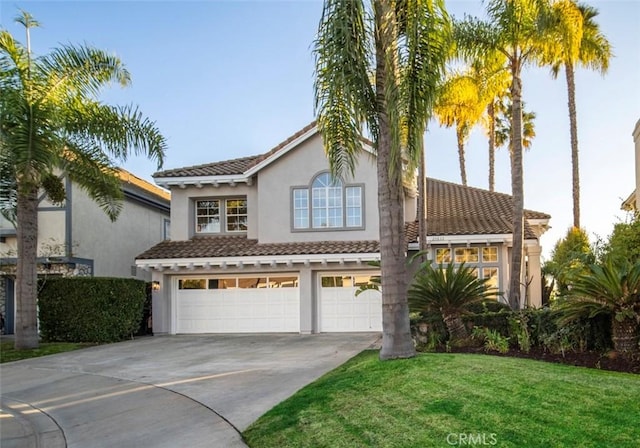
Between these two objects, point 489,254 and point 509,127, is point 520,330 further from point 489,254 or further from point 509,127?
point 509,127

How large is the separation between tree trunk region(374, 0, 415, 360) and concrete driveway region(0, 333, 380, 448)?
1933 mm

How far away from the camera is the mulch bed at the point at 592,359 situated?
28.7 ft

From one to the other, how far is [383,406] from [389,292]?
2851 millimetres

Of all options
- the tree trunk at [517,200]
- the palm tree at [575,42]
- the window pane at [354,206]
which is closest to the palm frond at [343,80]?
the tree trunk at [517,200]

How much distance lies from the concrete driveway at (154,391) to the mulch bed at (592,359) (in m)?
3.92

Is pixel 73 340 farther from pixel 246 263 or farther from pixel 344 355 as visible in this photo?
pixel 344 355

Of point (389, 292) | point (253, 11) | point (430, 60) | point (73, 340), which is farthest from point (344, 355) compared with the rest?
point (73, 340)

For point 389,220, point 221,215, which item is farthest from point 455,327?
point 221,215

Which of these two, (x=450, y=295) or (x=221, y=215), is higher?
(x=221, y=215)

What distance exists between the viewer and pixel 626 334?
903cm

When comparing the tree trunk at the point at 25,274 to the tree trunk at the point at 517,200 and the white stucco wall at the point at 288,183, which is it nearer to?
the white stucco wall at the point at 288,183

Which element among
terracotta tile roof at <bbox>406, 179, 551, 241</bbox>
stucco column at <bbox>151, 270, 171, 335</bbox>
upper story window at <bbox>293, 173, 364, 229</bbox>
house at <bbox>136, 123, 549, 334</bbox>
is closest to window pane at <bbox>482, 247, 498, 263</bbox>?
house at <bbox>136, 123, 549, 334</bbox>

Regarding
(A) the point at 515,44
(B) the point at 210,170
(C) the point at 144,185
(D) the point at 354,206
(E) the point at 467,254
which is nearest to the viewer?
(A) the point at 515,44

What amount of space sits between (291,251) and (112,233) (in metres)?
8.49
